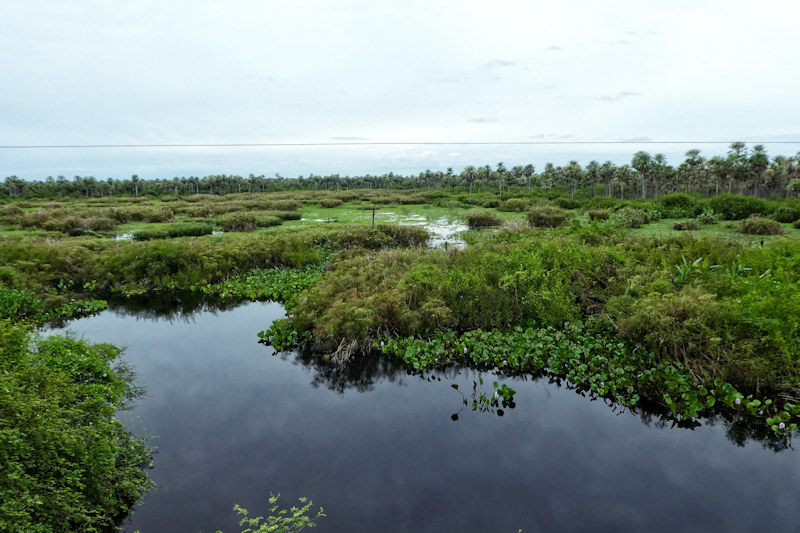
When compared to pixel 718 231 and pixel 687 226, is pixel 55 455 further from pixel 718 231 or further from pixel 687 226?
pixel 718 231

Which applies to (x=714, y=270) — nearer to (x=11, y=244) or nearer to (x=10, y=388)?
(x=10, y=388)

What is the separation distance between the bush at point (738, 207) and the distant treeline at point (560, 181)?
18.8 meters

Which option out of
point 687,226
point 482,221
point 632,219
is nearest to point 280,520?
point 687,226

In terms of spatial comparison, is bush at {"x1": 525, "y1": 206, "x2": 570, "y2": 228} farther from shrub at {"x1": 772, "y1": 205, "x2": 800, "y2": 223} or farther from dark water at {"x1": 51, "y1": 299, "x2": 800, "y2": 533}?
dark water at {"x1": 51, "y1": 299, "x2": 800, "y2": 533}

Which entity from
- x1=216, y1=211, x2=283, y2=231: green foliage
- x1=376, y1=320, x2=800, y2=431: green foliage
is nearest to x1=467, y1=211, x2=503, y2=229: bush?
x1=216, y1=211, x2=283, y2=231: green foliage

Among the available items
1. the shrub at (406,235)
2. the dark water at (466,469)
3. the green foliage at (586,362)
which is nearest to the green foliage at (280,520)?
the dark water at (466,469)

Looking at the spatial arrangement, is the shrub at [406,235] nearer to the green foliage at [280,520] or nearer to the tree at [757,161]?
the green foliage at [280,520]

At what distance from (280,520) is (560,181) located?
317 feet

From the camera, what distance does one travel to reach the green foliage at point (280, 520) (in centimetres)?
588

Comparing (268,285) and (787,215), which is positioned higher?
(787,215)

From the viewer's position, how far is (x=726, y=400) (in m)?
8.52

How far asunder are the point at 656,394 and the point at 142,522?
10.7m

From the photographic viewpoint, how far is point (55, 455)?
5.36 m

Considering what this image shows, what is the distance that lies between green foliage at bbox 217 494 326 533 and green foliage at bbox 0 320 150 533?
6.48ft
